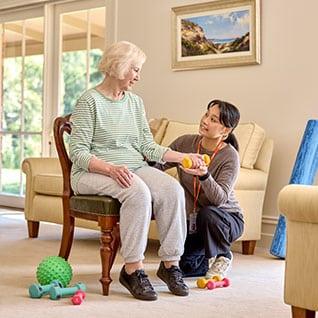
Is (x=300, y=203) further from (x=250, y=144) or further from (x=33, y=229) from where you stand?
(x=33, y=229)

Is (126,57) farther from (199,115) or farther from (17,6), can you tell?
(17,6)

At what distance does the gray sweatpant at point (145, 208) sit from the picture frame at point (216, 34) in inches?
73.0

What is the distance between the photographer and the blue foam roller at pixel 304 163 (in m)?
3.92

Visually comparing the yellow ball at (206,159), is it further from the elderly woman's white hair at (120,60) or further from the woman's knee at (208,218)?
the elderly woman's white hair at (120,60)

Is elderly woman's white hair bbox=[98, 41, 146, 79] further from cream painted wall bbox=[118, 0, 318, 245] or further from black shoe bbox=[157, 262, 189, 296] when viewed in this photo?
cream painted wall bbox=[118, 0, 318, 245]

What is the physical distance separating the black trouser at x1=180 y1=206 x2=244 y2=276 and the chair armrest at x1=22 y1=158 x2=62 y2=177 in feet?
5.55

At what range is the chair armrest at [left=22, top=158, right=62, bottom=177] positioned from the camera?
4621 mm

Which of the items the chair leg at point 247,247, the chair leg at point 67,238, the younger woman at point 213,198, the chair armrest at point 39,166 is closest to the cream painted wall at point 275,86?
the chair leg at point 247,247

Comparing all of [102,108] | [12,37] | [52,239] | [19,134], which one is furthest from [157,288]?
[12,37]

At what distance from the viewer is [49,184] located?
4.45 metres

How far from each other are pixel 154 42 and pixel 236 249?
1854 mm

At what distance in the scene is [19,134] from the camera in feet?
21.5

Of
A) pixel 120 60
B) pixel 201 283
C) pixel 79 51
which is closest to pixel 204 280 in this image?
pixel 201 283

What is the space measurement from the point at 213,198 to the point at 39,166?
75.8 inches
